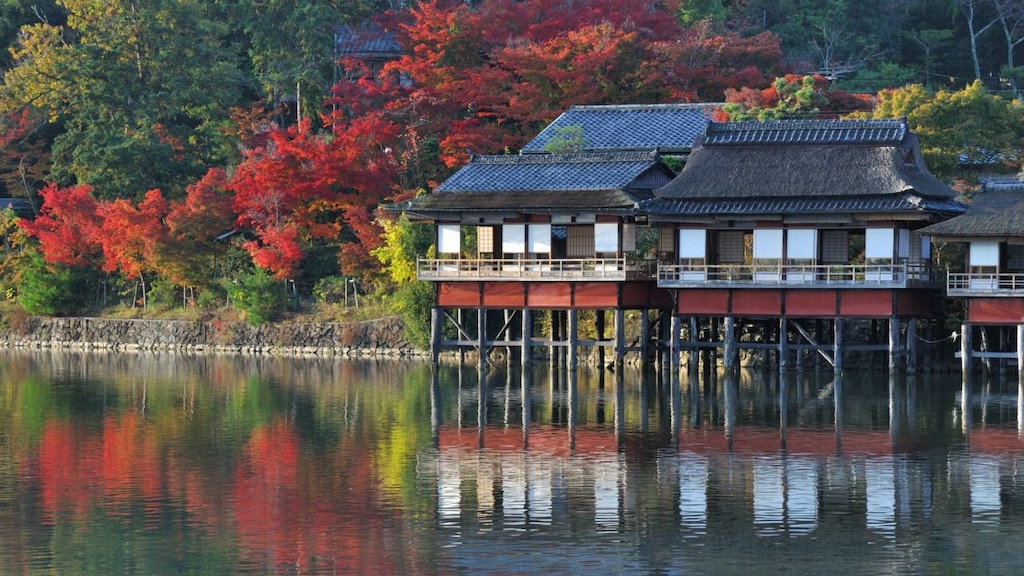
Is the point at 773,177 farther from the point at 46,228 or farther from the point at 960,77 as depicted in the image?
the point at 46,228

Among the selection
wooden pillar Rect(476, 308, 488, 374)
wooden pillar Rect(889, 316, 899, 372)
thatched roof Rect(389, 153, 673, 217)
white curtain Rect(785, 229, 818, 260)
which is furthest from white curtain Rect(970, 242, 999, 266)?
wooden pillar Rect(476, 308, 488, 374)

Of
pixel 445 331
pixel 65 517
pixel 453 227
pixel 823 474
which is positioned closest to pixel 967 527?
pixel 823 474

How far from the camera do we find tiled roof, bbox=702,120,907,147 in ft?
148

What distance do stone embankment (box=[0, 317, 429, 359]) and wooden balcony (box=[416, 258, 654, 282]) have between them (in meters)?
7.49

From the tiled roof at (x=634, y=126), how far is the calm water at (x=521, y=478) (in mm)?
9483

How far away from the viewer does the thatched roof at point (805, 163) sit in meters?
44.2

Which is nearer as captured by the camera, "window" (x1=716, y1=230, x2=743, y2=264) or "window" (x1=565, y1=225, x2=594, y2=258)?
"window" (x1=716, y1=230, x2=743, y2=264)

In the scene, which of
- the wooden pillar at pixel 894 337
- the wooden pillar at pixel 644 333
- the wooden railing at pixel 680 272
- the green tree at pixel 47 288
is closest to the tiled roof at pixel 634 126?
the wooden railing at pixel 680 272

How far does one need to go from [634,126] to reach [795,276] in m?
10.8

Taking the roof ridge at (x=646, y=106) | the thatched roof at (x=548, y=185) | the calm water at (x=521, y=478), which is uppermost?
the roof ridge at (x=646, y=106)

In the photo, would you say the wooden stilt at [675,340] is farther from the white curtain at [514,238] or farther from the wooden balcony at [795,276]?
the white curtain at [514,238]

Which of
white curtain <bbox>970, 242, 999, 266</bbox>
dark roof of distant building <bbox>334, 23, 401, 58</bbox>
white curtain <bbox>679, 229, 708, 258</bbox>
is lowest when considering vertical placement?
white curtain <bbox>970, 242, 999, 266</bbox>

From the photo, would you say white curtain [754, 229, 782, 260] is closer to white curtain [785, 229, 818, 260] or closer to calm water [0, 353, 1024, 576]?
white curtain [785, 229, 818, 260]

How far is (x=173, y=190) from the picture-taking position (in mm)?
64312
